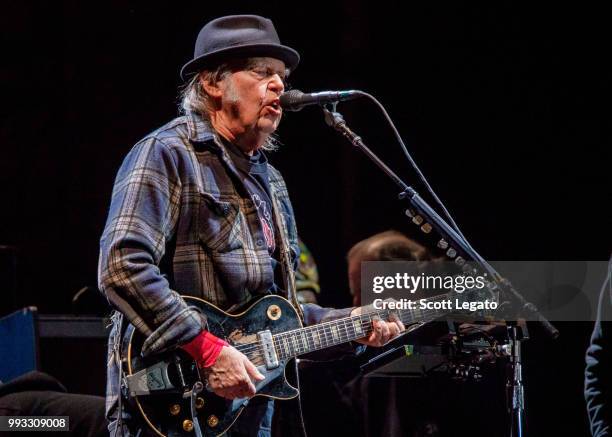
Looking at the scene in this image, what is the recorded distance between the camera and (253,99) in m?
2.95

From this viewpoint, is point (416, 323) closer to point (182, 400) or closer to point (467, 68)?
point (182, 400)

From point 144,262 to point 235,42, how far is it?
2.96ft

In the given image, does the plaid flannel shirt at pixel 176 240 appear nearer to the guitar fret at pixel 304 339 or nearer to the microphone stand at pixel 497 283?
the guitar fret at pixel 304 339

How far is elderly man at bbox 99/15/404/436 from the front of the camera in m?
2.47

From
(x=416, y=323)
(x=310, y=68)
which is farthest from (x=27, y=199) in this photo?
(x=416, y=323)

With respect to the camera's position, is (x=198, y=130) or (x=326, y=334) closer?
(x=198, y=130)

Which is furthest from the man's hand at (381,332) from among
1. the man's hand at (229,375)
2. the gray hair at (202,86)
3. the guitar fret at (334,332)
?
the gray hair at (202,86)

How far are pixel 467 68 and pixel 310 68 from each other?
1188 mm

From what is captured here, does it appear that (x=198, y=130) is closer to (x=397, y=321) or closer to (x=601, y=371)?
(x=397, y=321)

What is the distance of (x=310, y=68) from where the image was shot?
20.5 feet

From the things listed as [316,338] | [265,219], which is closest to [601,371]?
[316,338]

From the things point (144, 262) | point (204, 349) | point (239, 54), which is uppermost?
point (239, 54)

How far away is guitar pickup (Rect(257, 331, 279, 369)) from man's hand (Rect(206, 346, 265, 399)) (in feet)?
0.73

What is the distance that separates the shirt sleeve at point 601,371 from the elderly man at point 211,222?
1.07 metres
